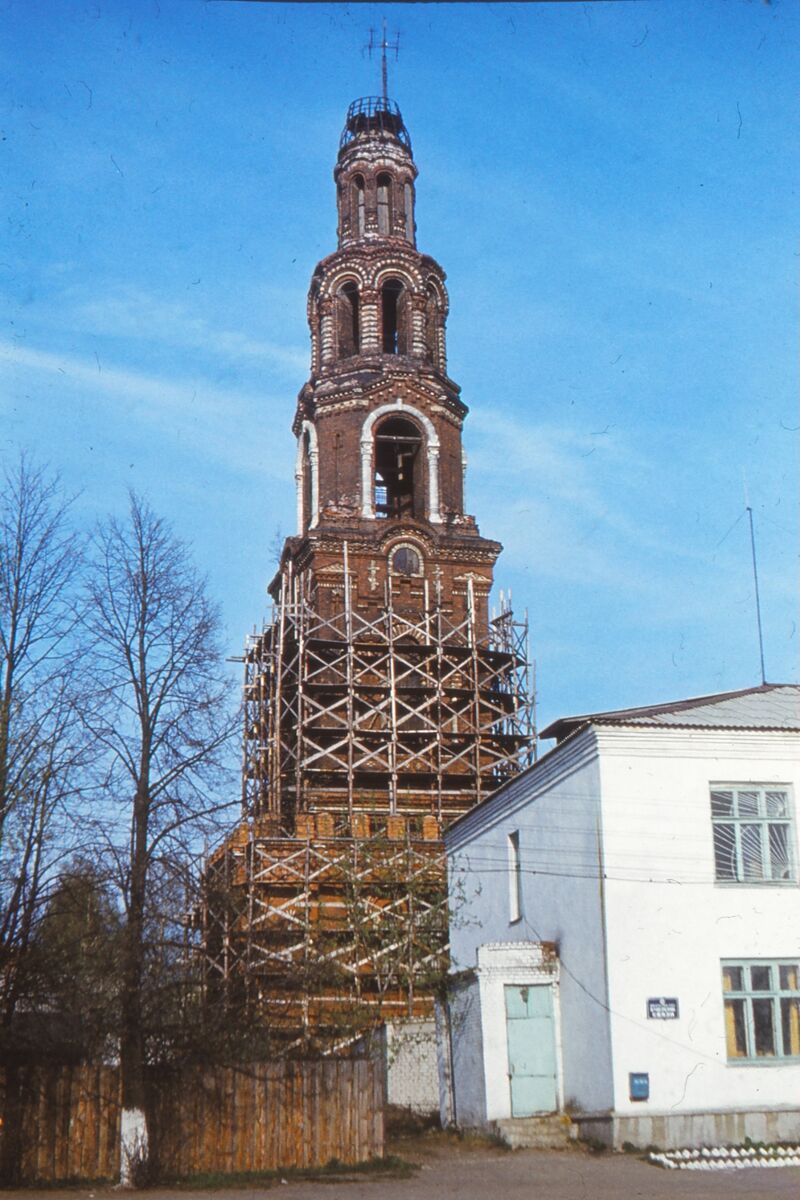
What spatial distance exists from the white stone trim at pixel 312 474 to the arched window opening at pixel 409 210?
8.38 meters

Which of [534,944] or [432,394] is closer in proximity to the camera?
[534,944]

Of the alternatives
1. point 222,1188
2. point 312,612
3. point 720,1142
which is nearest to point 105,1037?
point 222,1188

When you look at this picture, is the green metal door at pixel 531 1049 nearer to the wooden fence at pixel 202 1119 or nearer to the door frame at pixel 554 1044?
the door frame at pixel 554 1044

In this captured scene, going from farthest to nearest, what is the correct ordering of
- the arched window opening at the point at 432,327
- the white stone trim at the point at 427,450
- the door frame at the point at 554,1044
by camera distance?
the arched window opening at the point at 432,327
the white stone trim at the point at 427,450
the door frame at the point at 554,1044

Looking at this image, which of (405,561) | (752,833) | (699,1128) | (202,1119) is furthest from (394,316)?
(202,1119)

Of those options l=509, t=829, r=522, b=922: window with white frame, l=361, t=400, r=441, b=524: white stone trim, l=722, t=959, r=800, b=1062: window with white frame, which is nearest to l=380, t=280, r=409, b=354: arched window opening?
l=361, t=400, r=441, b=524: white stone trim

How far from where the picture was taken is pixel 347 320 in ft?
179

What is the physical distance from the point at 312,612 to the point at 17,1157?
91.0ft

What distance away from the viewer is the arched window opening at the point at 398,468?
5203 cm

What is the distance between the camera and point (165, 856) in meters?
22.2

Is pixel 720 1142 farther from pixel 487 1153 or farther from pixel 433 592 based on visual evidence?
pixel 433 592

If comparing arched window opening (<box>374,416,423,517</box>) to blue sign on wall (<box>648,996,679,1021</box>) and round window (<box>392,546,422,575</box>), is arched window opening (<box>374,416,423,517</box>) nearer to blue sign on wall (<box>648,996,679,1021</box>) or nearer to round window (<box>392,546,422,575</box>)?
round window (<box>392,546,422,575</box>)

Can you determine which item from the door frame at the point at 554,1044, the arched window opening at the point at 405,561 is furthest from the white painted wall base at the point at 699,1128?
the arched window opening at the point at 405,561

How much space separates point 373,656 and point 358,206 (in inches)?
702
